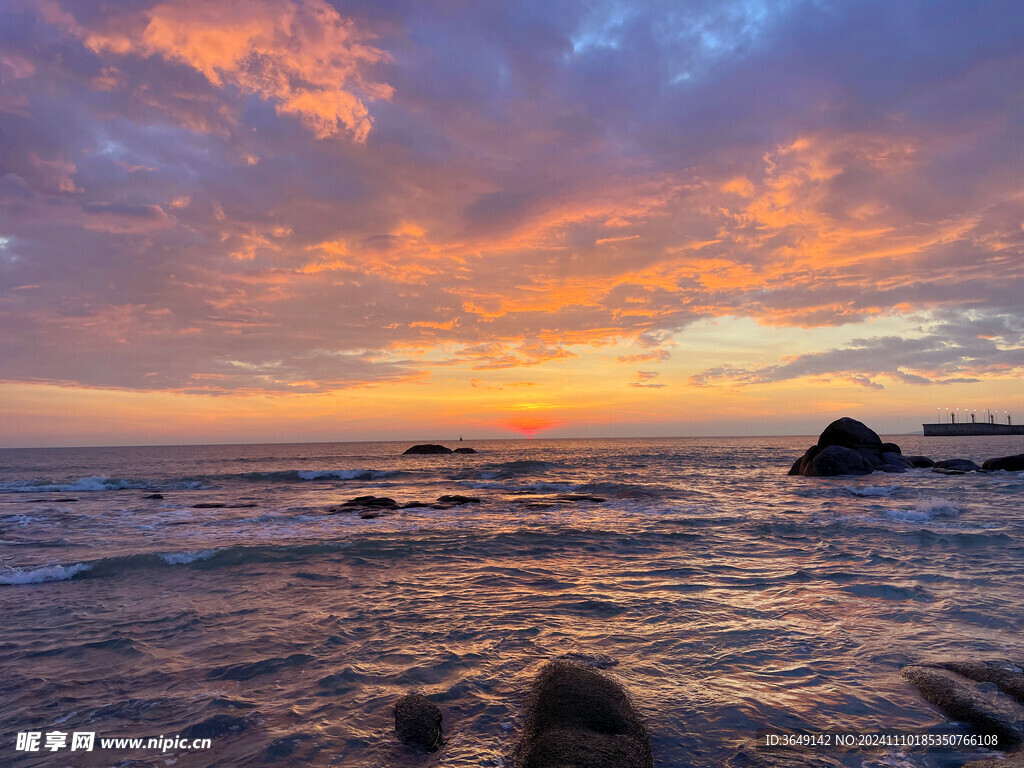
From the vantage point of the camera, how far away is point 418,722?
5.26 meters

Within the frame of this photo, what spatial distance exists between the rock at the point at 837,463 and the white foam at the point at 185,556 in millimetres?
36317

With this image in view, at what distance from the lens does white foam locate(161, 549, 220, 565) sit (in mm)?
13594

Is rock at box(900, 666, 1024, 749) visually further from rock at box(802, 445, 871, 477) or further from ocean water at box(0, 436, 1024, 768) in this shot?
rock at box(802, 445, 871, 477)

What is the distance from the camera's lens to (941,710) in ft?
17.9

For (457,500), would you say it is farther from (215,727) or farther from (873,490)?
(215,727)

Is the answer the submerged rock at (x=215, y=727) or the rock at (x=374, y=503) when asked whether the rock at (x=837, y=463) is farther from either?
the submerged rock at (x=215, y=727)

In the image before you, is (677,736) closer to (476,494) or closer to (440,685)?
(440,685)

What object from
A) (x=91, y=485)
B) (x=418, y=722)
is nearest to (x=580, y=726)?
(x=418, y=722)

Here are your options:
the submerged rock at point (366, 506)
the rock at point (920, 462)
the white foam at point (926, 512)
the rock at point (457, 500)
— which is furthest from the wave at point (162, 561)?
the rock at point (920, 462)

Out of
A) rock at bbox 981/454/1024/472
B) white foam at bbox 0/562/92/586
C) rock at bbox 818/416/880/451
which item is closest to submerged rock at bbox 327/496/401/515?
white foam at bbox 0/562/92/586

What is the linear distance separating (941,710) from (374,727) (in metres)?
5.93

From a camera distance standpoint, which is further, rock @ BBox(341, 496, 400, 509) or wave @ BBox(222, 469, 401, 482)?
wave @ BBox(222, 469, 401, 482)

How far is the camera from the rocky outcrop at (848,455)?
3566 centimetres

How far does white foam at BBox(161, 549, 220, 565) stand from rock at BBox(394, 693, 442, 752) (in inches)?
426
